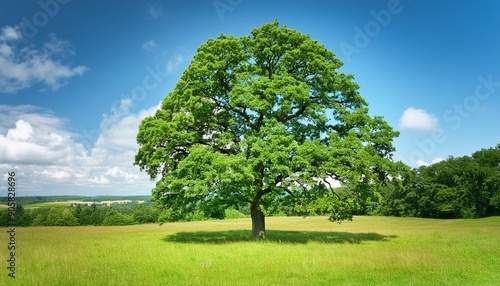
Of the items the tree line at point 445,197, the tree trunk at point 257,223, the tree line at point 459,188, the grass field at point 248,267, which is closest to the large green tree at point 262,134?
the tree trunk at point 257,223

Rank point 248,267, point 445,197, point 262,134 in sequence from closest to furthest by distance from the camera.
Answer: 1. point 248,267
2. point 262,134
3. point 445,197

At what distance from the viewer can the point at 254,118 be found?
84.3ft

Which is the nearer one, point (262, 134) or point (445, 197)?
point (262, 134)

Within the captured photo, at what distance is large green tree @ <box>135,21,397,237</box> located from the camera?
21922mm

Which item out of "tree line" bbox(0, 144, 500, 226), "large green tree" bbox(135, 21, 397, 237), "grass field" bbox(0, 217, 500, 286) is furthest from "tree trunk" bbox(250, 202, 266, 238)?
"tree line" bbox(0, 144, 500, 226)

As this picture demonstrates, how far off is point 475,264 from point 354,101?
14559 millimetres

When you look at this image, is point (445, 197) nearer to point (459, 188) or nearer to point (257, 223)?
point (459, 188)

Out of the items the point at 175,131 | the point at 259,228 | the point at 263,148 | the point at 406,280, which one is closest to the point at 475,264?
the point at 406,280

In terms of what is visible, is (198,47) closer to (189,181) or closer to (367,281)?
(189,181)

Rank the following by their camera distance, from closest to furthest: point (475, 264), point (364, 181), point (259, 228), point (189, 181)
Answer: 1. point (475, 264)
2. point (189, 181)
3. point (364, 181)
4. point (259, 228)

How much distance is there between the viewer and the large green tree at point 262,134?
21922 mm

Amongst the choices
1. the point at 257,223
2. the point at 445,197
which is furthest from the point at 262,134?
the point at 445,197

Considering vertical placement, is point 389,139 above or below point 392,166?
above

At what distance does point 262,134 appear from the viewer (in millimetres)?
22672
